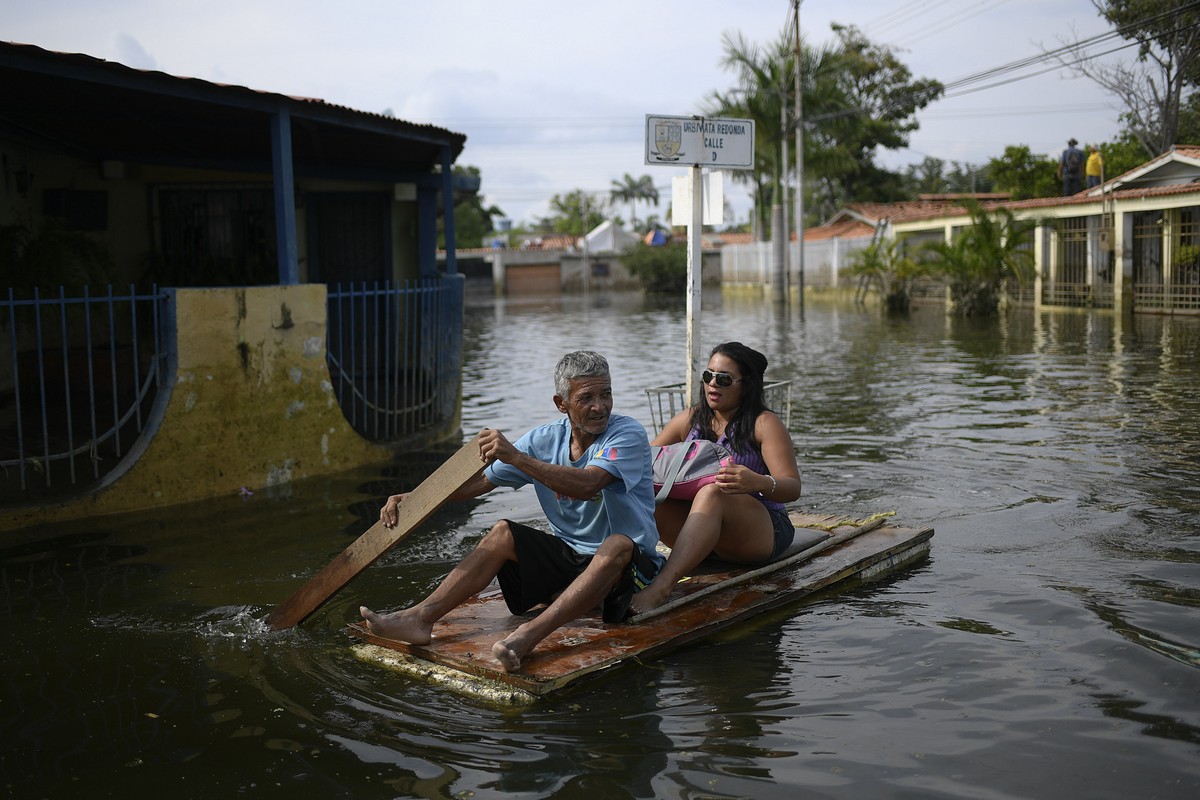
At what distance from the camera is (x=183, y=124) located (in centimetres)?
1086

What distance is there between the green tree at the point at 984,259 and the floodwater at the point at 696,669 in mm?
18129

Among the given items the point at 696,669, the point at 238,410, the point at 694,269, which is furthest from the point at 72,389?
the point at 696,669

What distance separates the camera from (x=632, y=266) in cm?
5728

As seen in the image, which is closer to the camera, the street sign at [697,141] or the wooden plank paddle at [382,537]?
the wooden plank paddle at [382,537]

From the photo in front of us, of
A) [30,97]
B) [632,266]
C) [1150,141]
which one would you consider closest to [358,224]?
[30,97]

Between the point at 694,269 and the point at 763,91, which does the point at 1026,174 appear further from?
the point at 694,269

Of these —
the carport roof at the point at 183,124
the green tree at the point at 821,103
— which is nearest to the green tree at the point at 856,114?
Result: the green tree at the point at 821,103

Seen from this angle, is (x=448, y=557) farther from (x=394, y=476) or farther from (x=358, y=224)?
(x=358, y=224)

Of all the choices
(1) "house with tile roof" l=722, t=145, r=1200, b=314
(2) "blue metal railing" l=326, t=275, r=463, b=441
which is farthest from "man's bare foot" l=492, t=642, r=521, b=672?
(1) "house with tile roof" l=722, t=145, r=1200, b=314

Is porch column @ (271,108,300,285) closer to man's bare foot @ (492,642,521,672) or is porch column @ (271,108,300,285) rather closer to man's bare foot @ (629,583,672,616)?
man's bare foot @ (629,583,672,616)

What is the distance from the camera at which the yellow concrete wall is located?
8.43 m

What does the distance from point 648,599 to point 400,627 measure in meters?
1.15

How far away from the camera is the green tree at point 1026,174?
37250 mm

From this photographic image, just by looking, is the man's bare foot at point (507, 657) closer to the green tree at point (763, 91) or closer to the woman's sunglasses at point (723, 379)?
the woman's sunglasses at point (723, 379)
